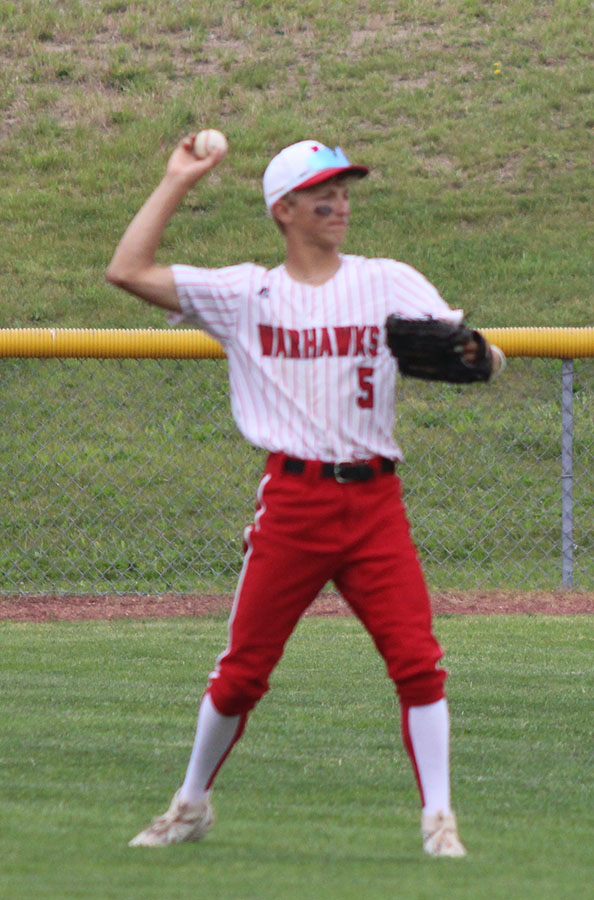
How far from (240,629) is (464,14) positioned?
1874 centimetres

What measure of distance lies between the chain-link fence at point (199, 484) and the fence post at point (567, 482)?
0.29m

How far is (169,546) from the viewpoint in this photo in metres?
9.19

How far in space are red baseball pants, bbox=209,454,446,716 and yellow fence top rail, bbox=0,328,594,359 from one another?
15.0 ft

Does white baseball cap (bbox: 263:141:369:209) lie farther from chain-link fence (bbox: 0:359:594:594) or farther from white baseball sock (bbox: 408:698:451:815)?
chain-link fence (bbox: 0:359:594:594)

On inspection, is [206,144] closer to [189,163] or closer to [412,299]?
[189,163]

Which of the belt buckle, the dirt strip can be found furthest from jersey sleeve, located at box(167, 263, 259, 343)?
the dirt strip

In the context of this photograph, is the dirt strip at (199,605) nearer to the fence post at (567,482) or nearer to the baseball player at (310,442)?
the fence post at (567,482)

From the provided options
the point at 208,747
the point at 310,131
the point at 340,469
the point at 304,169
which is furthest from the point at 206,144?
the point at 310,131

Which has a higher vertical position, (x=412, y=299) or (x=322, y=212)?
(x=322, y=212)

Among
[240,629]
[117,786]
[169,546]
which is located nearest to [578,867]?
[240,629]

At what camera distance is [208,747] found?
337 centimetres

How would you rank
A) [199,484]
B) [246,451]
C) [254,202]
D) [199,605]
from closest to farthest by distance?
[199,605] < [199,484] < [246,451] < [254,202]

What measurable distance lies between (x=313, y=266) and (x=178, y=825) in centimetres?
144

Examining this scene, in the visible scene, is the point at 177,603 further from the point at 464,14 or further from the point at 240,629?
the point at 464,14
